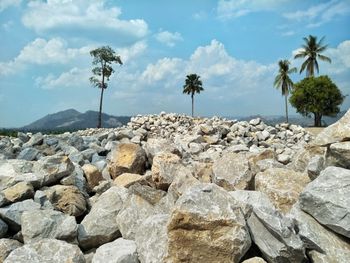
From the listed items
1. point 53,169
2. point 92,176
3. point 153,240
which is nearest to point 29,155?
point 92,176

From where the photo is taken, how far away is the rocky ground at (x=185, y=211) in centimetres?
524

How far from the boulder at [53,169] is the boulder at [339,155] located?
5.77m

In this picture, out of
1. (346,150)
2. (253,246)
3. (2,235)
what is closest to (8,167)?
(2,235)

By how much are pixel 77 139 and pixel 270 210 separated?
1190 cm

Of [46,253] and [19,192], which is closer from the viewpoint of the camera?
[46,253]

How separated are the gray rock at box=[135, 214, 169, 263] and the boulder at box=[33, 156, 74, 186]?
3741 mm

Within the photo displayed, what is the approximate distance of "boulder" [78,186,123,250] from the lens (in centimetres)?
682

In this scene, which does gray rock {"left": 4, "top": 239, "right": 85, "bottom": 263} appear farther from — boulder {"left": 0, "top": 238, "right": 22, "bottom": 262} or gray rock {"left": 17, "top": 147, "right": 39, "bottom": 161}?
gray rock {"left": 17, "top": 147, "right": 39, "bottom": 161}

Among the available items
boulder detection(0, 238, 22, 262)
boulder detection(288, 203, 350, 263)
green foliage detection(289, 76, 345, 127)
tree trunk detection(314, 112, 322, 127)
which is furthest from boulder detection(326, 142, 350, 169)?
tree trunk detection(314, 112, 322, 127)

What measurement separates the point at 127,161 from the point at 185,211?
599cm

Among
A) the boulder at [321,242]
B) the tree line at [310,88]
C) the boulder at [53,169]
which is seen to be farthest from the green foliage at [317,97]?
the boulder at [321,242]

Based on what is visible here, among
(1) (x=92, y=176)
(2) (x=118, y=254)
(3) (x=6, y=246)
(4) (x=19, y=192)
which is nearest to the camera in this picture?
(2) (x=118, y=254)

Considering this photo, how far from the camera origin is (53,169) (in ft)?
30.3

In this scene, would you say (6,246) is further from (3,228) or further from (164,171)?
(164,171)
